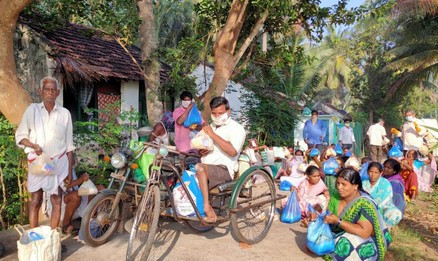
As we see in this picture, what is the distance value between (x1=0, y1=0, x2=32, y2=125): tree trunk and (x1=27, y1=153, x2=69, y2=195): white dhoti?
1.04 m

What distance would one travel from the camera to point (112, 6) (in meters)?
8.72

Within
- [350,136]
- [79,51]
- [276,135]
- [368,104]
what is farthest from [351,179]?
[368,104]

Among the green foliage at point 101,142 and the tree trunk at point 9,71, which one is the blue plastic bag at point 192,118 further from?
the tree trunk at point 9,71

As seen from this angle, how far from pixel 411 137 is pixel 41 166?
895 centimetres

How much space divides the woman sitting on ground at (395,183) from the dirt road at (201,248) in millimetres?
1378

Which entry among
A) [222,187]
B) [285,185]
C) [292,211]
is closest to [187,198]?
[222,187]

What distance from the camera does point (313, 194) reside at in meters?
6.04

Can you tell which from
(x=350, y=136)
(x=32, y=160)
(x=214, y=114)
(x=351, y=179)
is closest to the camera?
(x=351, y=179)

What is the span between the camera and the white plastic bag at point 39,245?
11.6ft

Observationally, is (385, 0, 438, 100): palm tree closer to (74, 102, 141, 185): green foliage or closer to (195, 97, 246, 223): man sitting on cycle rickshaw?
(74, 102, 141, 185): green foliage

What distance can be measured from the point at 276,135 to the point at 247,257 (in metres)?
9.38

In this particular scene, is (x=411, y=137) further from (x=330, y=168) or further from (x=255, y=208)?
(x=255, y=208)

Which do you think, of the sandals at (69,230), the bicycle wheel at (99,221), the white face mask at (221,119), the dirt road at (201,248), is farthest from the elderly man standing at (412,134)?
the sandals at (69,230)

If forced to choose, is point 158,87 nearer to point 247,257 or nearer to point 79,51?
point 79,51
